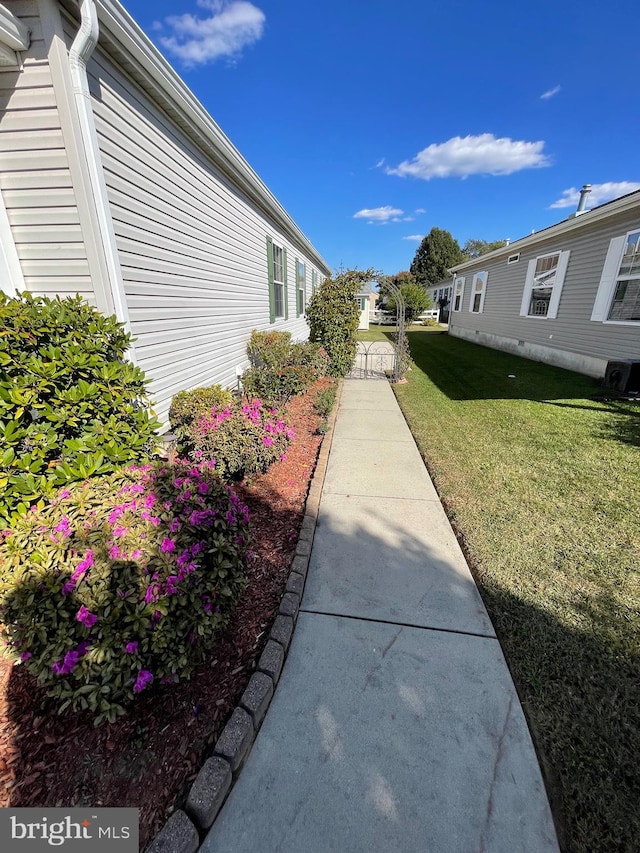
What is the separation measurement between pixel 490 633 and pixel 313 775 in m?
1.22

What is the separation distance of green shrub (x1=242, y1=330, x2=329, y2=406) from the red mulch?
12.7 feet

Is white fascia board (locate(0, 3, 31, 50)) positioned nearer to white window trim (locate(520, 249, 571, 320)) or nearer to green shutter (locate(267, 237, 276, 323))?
green shutter (locate(267, 237, 276, 323))

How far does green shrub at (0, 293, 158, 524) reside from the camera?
187 cm

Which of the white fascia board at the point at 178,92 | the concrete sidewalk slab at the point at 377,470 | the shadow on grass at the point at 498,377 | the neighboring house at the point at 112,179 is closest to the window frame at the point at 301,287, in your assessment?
the white fascia board at the point at 178,92

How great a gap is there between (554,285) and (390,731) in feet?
36.8

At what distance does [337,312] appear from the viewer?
8.23m

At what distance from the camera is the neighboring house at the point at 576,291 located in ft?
23.7

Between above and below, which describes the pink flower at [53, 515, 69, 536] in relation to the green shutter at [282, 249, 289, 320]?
below

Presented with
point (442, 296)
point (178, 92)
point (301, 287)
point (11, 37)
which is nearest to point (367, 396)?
point (178, 92)

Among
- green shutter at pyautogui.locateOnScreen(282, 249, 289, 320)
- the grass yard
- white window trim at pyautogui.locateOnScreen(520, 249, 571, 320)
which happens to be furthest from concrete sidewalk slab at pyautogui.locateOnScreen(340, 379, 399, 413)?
white window trim at pyautogui.locateOnScreen(520, 249, 571, 320)

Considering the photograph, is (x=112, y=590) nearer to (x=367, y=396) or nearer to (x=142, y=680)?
(x=142, y=680)

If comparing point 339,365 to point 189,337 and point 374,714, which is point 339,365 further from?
point 374,714

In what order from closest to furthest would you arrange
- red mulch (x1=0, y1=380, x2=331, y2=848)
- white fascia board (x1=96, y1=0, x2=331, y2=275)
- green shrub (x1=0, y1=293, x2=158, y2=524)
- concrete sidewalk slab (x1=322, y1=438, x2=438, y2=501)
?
red mulch (x1=0, y1=380, x2=331, y2=848) < green shrub (x1=0, y1=293, x2=158, y2=524) < white fascia board (x1=96, y1=0, x2=331, y2=275) < concrete sidewalk slab (x1=322, y1=438, x2=438, y2=501)

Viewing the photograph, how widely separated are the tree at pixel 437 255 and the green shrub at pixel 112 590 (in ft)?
153
